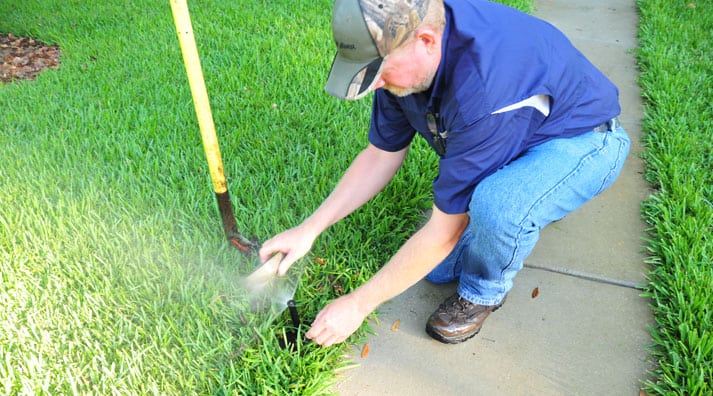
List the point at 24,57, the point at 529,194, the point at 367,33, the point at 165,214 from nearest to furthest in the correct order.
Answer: the point at 367,33 → the point at 529,194 → the point at 165,214 → the point at 24,57

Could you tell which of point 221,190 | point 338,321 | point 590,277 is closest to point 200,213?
point 221,190

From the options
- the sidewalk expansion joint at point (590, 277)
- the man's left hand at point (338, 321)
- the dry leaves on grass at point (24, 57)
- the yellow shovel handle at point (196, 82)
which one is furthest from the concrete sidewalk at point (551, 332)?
the dry leaves on grass at point (24, 57)

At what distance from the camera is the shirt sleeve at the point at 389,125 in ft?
6.32

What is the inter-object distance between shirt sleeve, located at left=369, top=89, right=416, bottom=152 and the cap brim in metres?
0.42

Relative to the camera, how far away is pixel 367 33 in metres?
1.38

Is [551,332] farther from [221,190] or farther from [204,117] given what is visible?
[204,117]

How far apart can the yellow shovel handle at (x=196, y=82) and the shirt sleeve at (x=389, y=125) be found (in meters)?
0.57

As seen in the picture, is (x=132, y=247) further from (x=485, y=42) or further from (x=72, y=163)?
(x=485, y=42)

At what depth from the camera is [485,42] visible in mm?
1562

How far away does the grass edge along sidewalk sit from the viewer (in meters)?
1.86

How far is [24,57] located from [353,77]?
4.08 meters

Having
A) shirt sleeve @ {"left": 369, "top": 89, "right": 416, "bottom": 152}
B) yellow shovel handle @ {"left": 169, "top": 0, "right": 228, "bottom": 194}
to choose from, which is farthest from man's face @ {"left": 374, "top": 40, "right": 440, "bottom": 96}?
yellow shovel handle @ {"left": 169, "top": 0, "right": 228, "bottom": 194}

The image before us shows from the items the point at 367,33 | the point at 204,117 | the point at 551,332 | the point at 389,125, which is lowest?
the point at 551,332

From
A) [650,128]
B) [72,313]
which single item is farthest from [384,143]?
[650,128]
